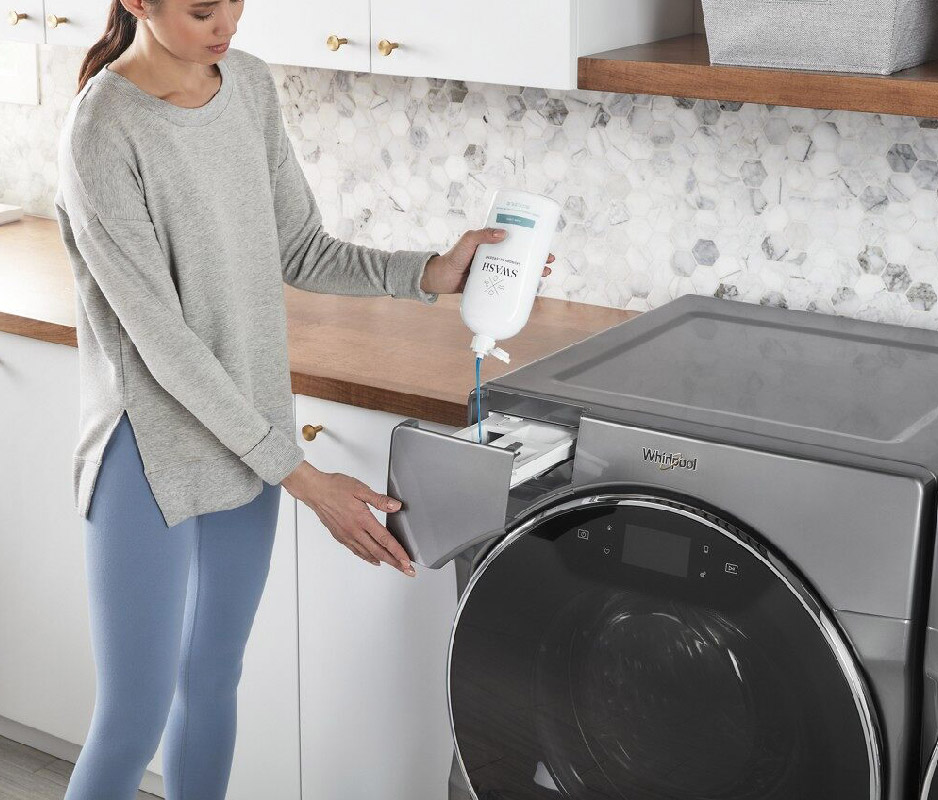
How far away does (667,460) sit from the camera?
1360 mm

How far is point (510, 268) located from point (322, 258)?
344 millimetres

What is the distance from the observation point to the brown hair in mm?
1536

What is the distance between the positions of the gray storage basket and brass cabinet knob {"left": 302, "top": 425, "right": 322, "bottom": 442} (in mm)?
733

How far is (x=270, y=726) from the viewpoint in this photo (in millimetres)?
2039

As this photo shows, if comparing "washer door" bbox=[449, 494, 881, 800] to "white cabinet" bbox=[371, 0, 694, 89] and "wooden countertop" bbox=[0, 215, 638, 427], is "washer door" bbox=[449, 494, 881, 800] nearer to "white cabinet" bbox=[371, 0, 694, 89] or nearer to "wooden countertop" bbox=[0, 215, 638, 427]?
"wooden countertop" bbox=[0, 215, 638, 427]

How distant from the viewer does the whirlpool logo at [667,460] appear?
1.34 m

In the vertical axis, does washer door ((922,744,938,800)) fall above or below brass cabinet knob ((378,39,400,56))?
below

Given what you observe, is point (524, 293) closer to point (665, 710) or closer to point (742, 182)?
point (665, 710)

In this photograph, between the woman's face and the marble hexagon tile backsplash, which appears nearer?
the woman's face

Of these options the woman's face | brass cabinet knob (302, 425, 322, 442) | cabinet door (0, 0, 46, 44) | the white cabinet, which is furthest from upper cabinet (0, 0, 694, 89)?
brass cabinet knob (302, 425, 322, 442)

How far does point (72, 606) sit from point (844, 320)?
1.36 metres

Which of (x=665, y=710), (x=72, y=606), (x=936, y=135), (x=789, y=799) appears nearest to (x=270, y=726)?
(x=72, y=606)

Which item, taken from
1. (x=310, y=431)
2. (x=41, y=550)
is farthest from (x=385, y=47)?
(x=41, y=550)

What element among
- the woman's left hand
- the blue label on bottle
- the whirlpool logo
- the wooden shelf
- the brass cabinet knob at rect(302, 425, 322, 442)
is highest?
the wooden shelf
